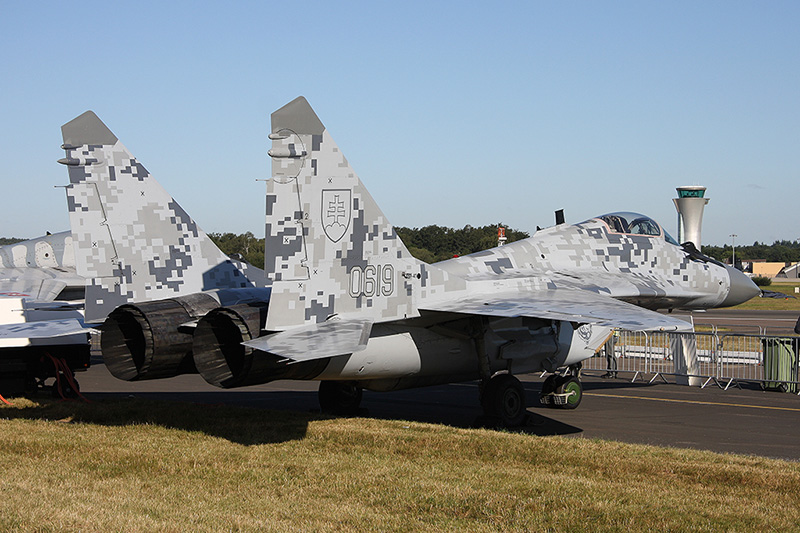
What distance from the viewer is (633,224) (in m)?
14.2

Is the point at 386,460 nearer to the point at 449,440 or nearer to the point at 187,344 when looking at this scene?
the point at 449,440

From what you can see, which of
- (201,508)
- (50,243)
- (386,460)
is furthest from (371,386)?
(50,243)

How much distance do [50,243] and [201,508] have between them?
2128cm

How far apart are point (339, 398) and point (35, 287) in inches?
578

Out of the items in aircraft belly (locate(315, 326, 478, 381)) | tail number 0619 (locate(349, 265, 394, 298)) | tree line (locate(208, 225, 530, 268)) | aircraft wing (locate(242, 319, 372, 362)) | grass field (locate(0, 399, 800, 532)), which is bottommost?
grass field (locate(0, 399, 800, 532))

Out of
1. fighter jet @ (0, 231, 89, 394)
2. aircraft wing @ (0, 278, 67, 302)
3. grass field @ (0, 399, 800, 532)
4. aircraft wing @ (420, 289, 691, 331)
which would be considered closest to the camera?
grass field @ (0, 399, 800, 532)

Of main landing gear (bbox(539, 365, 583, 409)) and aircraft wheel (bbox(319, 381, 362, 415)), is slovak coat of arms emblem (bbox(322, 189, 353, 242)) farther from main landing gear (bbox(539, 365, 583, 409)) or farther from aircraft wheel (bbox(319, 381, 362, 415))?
main landing gear (bbox(539, 365, 583, 409))

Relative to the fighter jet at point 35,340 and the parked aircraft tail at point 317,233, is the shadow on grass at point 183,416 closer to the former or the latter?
the fighter jet at point 35,340

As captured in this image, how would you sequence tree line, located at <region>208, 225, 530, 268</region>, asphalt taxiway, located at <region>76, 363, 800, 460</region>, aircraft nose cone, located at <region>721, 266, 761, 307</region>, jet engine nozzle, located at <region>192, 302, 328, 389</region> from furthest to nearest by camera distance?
tree line, located at <region>208, 225, 530, 268</region> < aircraft nose cone, located at <region>721, 266, 761, 307</region> < asphalt taxiway, located at <region>76, 363, 800, 460</region> < jet engine nozzle, located at <region>192, 302, 328, 389</region>

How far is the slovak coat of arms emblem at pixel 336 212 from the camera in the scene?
366 inches

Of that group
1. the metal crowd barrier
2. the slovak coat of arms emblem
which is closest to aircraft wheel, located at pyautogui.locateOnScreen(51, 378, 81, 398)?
the slovak coat of arms emblem

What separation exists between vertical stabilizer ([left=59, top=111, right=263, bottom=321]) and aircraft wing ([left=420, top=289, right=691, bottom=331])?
391cm

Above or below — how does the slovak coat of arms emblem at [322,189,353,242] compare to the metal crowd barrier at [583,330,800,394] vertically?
above

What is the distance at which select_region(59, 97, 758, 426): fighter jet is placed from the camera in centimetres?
898
